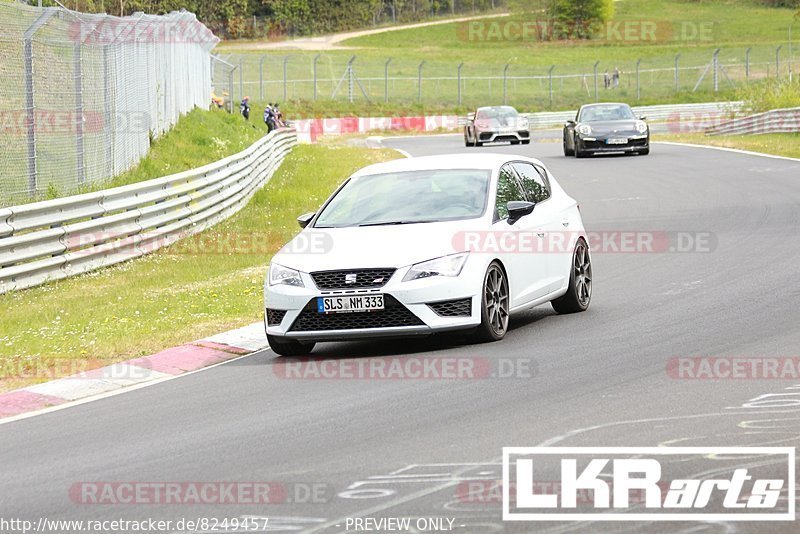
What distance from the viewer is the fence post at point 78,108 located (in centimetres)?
1889

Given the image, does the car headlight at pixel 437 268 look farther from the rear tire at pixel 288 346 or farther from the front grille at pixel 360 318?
the rear tire at pixel 288 346

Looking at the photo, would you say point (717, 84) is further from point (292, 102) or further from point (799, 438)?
point (799, 438)

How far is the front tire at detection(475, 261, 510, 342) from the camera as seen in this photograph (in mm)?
10531

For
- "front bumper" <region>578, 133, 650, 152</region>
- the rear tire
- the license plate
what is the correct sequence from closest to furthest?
the license plate → the rear tire → "front bumper" <region>578, 133, 650, 152</region>

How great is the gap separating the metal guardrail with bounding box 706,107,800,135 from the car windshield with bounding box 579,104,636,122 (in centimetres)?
898

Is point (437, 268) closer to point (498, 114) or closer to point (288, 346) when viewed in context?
point (288, 346)

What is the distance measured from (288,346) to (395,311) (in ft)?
3.43

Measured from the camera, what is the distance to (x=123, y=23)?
2198 centimetres

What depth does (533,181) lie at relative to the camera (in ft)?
40.9

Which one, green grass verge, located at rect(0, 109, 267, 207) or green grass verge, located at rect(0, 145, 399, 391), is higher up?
green grass verge, located at rect(0, 109, 267, 207)

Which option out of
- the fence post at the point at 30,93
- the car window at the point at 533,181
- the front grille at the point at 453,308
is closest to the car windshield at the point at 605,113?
the fence post at the point at 30,93

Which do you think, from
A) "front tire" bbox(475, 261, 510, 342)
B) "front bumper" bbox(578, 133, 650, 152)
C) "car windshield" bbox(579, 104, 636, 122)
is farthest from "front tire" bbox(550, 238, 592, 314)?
"car windshield" bbox(579, 104, 636, 122)

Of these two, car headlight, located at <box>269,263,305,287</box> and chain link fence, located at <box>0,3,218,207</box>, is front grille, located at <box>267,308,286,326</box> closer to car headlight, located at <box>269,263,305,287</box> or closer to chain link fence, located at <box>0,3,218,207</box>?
car headlight, located at <box>269,263,305,287</box>

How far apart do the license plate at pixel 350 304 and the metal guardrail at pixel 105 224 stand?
5.84m
